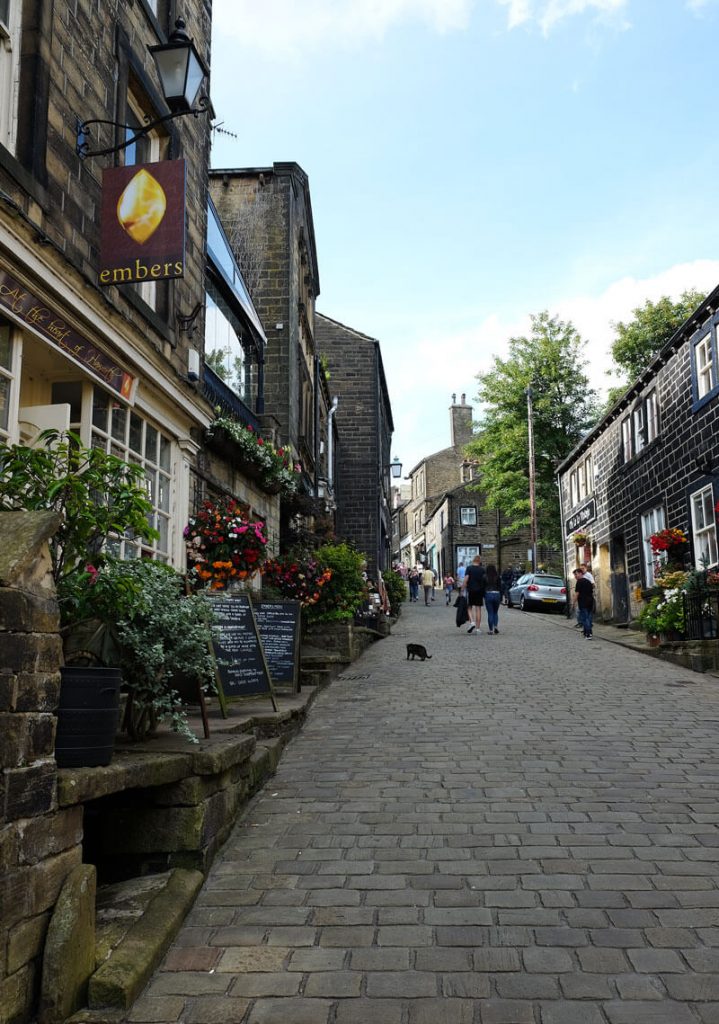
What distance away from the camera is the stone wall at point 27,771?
3.03 meters

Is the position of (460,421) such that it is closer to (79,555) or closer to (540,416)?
(540,416)

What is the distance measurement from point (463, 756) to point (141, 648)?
11.1 feet

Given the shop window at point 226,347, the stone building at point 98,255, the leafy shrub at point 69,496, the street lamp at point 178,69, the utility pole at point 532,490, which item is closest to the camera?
the leafy shrub at point 69,496

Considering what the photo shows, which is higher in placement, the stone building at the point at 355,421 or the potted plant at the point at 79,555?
the stone building at the point at 355,421

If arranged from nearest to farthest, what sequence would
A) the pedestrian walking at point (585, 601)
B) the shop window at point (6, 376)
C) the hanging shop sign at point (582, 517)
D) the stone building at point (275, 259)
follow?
the shop window at point (6, 376) < the pedestrian walking at point (585, 601) < the stone building at point (275, 259) < the hanging shop sign at point (582, 517)

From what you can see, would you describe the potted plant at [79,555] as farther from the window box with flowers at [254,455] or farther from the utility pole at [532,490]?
the utility pole at [532,490]

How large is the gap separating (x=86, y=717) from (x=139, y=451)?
5890 mm

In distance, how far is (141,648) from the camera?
477cm

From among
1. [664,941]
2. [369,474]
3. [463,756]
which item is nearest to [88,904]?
[664,941]

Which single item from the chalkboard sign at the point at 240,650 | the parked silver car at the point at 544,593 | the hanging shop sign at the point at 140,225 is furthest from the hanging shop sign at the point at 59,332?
the parked silver car at the point at 544,593

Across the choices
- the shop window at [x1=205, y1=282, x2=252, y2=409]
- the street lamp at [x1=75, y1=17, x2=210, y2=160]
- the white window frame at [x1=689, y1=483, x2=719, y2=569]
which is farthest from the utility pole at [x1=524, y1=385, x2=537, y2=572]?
the street lamp at [x1=75, y1=17, x2=210, y2=160]

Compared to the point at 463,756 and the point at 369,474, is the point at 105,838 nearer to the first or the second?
the point at 463,756

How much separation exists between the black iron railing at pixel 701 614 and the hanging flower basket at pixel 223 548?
771 cm

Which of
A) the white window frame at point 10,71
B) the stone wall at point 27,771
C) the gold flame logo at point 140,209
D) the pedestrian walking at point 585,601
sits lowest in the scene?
the stone wall at point 27,771
